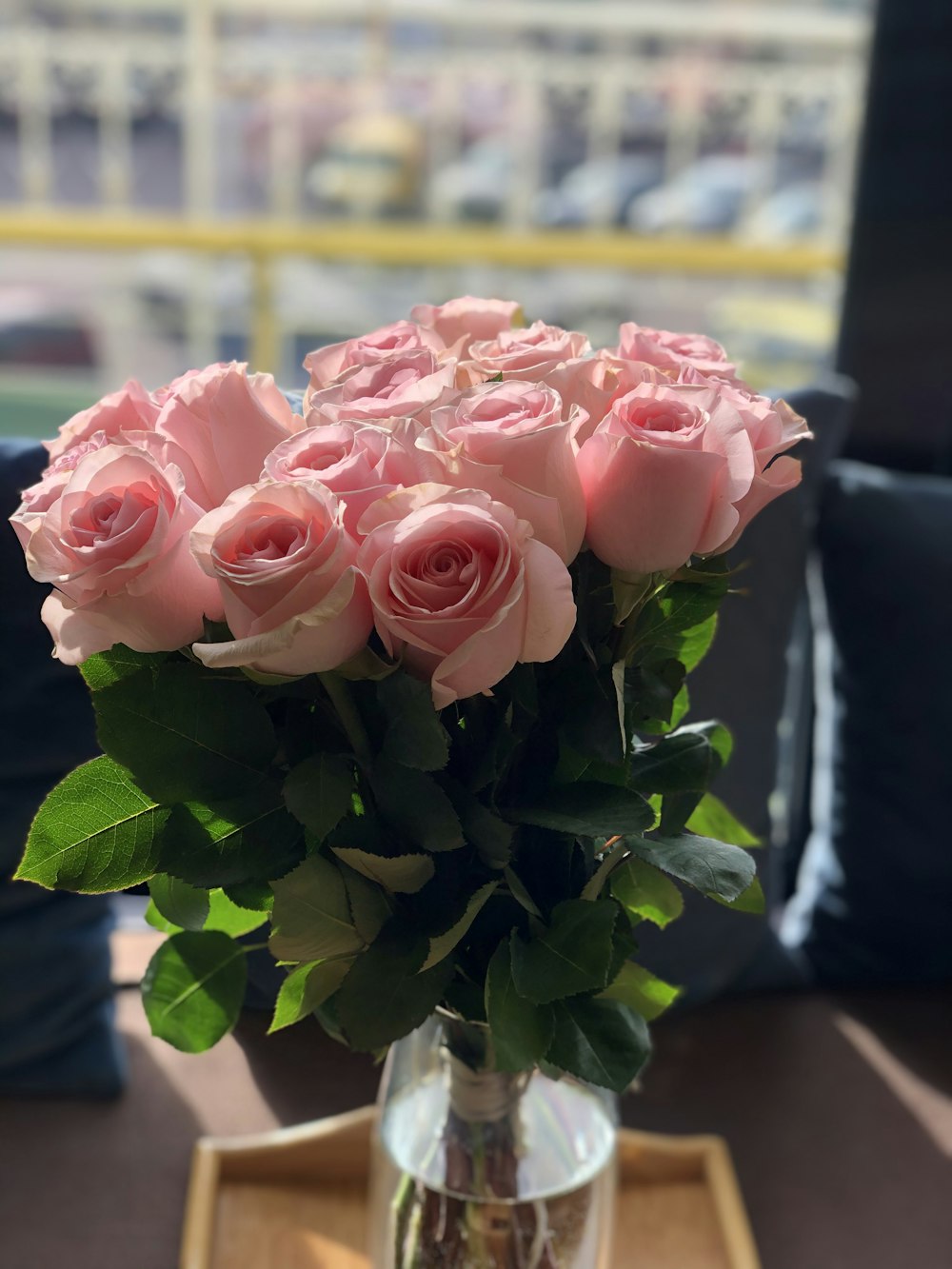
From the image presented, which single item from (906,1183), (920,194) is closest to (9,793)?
(906,1183)

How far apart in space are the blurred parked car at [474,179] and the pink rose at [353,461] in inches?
211

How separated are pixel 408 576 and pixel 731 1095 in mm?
750

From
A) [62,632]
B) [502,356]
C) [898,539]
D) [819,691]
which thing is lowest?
[819,691]

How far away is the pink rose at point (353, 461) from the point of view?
48 centimetres

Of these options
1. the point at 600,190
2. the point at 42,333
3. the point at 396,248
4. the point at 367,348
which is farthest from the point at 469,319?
the point at 600,190

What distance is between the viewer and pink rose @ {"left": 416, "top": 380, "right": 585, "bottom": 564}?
1.58 ft

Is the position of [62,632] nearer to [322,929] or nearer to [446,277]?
[322,929]

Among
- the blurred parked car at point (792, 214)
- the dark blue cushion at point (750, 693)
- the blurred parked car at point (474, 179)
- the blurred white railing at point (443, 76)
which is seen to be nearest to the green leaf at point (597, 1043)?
the dark blue cushion at point (750, 693)

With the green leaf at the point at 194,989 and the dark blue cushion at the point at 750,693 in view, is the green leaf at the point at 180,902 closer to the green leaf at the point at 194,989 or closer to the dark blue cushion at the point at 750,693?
the green leaf at the point at 194,989

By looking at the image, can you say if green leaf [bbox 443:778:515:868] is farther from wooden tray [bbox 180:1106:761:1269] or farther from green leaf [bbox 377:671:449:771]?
wooden tray [bbox 180:1106:761:1269]

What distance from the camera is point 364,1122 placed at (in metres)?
0.91

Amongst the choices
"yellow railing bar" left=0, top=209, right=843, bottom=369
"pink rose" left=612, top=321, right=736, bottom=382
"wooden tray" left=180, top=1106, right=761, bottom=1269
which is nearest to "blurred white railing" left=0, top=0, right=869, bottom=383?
"yellow railing bar" left=0, top=209, right=843, bottom=369

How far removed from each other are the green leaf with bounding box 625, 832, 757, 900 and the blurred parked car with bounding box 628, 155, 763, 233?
5.16 meters

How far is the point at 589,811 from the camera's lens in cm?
53
